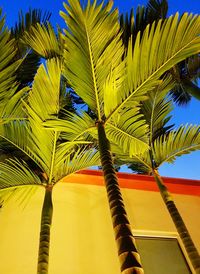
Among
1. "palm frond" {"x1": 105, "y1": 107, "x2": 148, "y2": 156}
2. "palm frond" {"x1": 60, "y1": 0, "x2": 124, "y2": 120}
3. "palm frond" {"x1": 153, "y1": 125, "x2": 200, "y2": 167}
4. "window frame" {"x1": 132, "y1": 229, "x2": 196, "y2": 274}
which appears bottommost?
"window frame" {"x1": 132, "y1": 229, "x2": 196, "y2": 274}

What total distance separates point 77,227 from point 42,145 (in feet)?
5.35

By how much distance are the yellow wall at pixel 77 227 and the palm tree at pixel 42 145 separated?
0.66 metres

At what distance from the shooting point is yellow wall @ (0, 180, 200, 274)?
3.69 metres

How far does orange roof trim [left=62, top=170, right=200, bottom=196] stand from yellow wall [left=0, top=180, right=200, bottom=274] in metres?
0.09

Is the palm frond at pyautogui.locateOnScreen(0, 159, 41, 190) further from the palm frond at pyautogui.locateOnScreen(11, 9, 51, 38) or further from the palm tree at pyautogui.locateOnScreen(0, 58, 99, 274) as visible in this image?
the palm frond at pyautogui.locateOnScreen(11, 9, 51, 38)

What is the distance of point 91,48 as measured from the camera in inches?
105

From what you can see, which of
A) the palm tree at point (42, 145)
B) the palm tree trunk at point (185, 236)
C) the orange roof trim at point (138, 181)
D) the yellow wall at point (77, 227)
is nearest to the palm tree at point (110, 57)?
the palm tree at point (42, 145)

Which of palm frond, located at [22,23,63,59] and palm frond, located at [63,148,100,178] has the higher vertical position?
palm frond, located at [22,23,63,59]

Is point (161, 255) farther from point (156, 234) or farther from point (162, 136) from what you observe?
point (162, 136)

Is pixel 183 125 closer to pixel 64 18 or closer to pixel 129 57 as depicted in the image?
pixel 129 57

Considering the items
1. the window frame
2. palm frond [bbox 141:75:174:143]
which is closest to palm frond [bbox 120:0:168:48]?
palm frond [bbox 141:75:174:143]

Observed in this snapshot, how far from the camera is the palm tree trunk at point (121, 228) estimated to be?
5.34ft

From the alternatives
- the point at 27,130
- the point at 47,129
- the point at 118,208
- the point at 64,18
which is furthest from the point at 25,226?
the point at 64,18

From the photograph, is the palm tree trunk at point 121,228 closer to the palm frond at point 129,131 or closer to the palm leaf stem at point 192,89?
the palm frond at point 129,131
